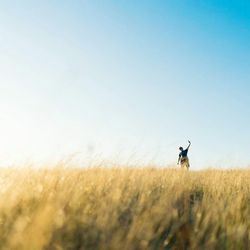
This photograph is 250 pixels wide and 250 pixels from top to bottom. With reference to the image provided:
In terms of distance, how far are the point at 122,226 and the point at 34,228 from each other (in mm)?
909

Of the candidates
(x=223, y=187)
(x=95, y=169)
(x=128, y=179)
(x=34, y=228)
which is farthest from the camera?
(x=95, y=169)

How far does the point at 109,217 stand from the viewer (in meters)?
4.14

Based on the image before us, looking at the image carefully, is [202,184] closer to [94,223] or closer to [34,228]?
→ [94,223]

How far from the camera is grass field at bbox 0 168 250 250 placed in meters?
3.60

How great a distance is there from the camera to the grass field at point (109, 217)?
11.8 ft

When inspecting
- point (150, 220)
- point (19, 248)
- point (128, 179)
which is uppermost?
point (128, 179)

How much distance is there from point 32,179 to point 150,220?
7.34ft

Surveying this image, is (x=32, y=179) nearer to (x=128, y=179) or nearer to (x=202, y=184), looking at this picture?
(x=128, y=179)

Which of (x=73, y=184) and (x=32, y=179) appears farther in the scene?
(x=32, y=179)

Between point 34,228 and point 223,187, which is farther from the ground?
point 223,187

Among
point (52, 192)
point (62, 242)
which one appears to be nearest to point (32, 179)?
point (52, 192)

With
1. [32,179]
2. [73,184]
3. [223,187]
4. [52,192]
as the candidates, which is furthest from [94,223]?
[223,187]

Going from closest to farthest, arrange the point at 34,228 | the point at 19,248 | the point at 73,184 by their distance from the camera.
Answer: the point at 19,248
the point at 34,228
the point at 73,184

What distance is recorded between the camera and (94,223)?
3949mm
